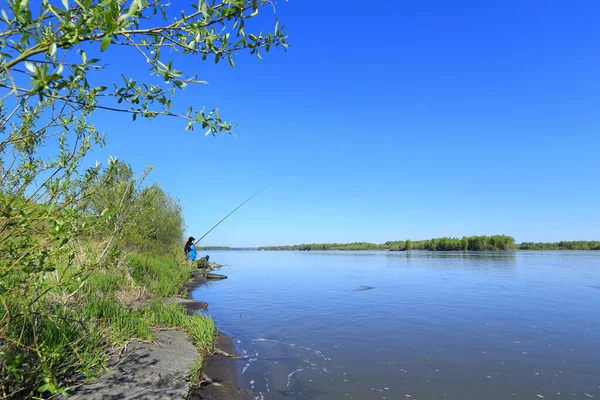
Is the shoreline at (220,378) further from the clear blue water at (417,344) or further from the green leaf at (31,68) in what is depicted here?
the green leaf at (31,68)

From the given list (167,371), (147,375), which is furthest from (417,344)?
(147,375)

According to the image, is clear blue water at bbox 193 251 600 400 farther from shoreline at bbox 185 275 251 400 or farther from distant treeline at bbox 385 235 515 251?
distant treeline at bbox 385 235 515 251

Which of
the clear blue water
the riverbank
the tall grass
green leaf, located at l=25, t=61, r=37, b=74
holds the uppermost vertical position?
green leaf, located at l=25, t=61, r=37, b=74

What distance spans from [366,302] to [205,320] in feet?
32.8

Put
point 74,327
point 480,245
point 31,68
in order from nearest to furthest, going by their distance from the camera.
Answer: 1. point 31,68
2. point 74,327
3. point 480,245

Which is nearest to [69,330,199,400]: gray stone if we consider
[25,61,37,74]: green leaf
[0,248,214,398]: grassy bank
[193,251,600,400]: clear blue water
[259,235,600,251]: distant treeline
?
[0,248,214,398]: grassy bank

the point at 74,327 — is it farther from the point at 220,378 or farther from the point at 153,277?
the point at 153,277

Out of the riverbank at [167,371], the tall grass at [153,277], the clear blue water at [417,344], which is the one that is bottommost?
the clear blue water at [417,344]

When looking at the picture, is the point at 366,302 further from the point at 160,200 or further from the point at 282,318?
the point at 160,200

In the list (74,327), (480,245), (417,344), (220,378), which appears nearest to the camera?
(74,327)

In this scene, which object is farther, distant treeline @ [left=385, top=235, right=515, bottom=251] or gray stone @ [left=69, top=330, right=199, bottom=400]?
distant treeline @ [left=385, top=235, right=515, bottom=251]

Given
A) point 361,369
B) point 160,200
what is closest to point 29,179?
point 361,369

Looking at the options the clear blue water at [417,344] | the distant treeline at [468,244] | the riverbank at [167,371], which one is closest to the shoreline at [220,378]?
the riverbank at [167,371]

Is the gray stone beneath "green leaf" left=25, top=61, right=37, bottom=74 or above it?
beneath
